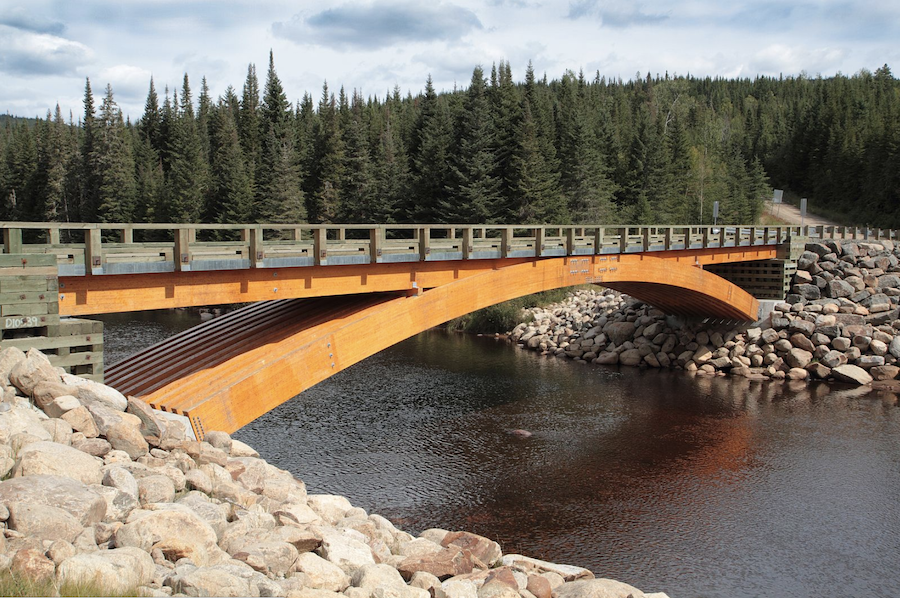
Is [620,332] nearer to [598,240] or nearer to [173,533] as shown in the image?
[598,240]

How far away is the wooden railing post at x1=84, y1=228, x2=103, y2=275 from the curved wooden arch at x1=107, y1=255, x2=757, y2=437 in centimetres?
271

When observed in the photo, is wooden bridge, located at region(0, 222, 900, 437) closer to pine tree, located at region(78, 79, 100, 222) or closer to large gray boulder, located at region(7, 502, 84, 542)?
large gray boulder, located at region(7, 502, 84, 542)

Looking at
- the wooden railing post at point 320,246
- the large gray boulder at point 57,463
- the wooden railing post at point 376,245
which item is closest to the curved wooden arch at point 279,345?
the wooden railing post at point 376,245

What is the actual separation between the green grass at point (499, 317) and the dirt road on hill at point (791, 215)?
5062 centimetres

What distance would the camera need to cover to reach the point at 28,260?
1296 cm

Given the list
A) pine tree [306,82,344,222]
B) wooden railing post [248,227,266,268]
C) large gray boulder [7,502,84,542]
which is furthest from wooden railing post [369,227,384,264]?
pine tree [306,82,344,222]

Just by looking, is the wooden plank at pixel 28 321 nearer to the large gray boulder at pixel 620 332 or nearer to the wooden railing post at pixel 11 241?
the wooden railing post at pixel 11 241

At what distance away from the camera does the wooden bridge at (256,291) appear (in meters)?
13.8

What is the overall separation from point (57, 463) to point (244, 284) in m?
7.67

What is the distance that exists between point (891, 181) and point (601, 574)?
80.4 meters

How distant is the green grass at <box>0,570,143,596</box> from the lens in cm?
677

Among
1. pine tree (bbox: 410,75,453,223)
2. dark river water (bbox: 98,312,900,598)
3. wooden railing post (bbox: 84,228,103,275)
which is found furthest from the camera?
pine tree (bbox: 410,75,453,223)

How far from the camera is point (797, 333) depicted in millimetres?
37375

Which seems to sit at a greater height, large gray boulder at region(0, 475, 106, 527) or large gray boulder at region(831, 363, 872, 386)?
large gray boulder at region(0, 475, 106, 527)
